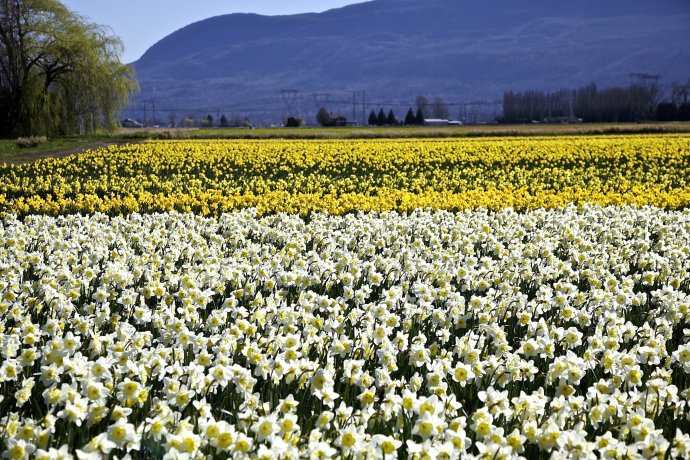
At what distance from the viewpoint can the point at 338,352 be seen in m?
4.50

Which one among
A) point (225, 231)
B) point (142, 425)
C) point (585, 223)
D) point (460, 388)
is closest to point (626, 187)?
point (585, 223)

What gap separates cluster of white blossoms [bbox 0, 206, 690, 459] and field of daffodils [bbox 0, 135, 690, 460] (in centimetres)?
2

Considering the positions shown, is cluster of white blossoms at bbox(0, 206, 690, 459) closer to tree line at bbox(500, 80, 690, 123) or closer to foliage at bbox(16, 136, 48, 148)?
foliage at bbox(16, 136, 48, 148)

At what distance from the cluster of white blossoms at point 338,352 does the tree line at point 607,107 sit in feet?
348

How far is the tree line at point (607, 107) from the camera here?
11006 centimetres

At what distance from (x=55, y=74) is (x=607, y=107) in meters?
110

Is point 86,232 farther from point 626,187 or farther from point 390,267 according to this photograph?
point 626,187

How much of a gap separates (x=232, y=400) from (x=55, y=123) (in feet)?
137

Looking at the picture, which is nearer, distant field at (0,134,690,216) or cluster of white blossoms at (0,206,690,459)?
cluster of white blossoms at (0,206,690,459)

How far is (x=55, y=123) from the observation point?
41.8 metres

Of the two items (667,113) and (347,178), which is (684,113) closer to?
(667,113)

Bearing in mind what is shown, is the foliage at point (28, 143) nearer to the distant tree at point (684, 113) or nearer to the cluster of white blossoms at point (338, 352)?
the cluster of white blossoms at point (338, 352)

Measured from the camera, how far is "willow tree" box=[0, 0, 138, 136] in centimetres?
4194

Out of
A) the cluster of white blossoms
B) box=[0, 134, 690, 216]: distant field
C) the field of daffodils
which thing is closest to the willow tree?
box=[0, 134, 690, 216]: distant field
